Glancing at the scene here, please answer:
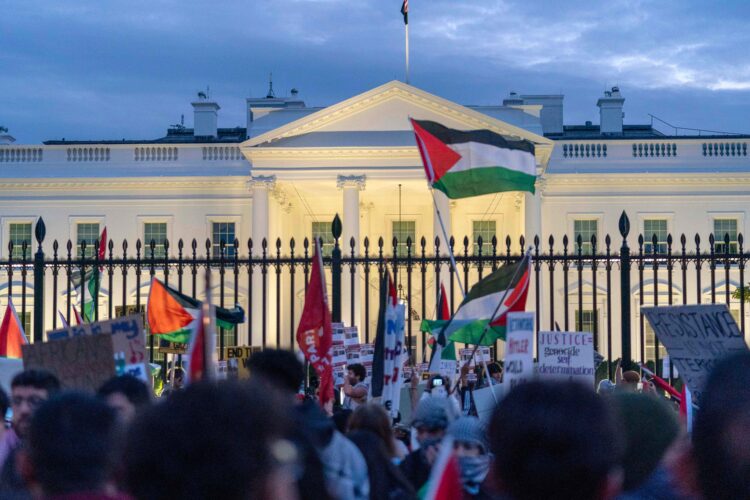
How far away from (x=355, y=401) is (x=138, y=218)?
28525 millimetres

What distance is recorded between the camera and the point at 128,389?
5.16 meters

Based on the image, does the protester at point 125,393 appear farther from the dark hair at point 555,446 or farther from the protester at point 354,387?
the protester at point 354,387

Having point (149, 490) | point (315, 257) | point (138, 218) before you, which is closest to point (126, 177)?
point (138, 218)

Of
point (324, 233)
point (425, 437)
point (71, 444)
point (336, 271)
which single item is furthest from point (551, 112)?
point (71, 444)

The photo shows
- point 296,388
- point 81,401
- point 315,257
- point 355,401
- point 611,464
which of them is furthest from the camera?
point 315,257

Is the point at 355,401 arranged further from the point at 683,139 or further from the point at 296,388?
the point at 683,139

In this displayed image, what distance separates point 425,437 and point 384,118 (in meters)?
30.7

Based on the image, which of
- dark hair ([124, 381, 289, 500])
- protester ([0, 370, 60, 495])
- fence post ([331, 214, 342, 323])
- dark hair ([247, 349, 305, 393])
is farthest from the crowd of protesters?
fence post ([331, 214, 342, 323])

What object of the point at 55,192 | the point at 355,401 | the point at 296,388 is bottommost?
the point at 355,401

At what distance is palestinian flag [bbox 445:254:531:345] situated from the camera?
9719mm

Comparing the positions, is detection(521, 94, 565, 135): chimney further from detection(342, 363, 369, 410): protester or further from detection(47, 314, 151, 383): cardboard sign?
detection(47, 314, 151, 383): cardboard sign

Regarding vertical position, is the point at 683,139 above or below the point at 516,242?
above

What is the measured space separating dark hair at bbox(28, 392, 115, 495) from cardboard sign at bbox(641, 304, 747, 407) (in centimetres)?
441

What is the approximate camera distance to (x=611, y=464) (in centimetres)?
237
